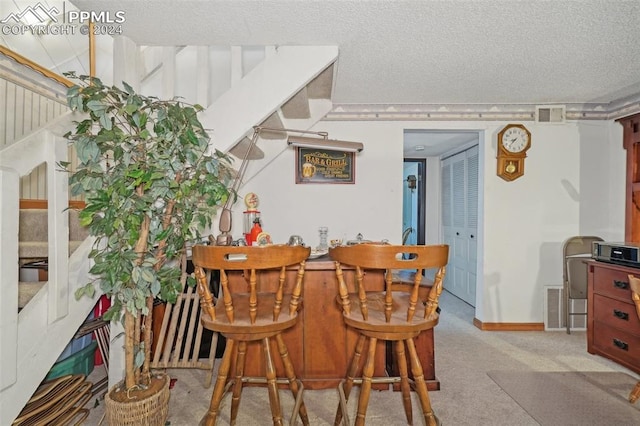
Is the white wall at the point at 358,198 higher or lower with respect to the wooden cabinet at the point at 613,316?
higher

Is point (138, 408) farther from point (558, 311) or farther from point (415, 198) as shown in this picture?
point (415, 198)

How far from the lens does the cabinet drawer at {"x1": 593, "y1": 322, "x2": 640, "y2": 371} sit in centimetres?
246

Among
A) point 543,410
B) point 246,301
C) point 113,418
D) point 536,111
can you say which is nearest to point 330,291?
point 246,301

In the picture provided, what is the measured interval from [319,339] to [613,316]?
245 centimetres

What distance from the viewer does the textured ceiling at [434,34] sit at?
1.87 meters

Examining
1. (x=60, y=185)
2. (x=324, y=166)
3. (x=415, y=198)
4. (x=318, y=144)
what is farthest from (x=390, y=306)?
(x=415, y=198)

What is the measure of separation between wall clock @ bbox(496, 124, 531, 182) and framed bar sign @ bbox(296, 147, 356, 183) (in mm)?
1604

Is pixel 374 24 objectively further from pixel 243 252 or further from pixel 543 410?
pixel 543 410

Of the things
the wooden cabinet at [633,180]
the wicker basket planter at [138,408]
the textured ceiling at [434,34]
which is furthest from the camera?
the wooden cabinet at [633,180]

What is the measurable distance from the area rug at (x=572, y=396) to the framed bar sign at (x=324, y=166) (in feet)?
7.31

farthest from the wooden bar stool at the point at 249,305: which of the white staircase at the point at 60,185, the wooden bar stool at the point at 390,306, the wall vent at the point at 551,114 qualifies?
the wall vent at the point at 551,114

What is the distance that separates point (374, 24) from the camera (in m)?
2.03

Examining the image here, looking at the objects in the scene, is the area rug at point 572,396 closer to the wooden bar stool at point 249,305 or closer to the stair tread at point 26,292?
the wooden bar stool at point 249,305

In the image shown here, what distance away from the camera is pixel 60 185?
163 centimetres
